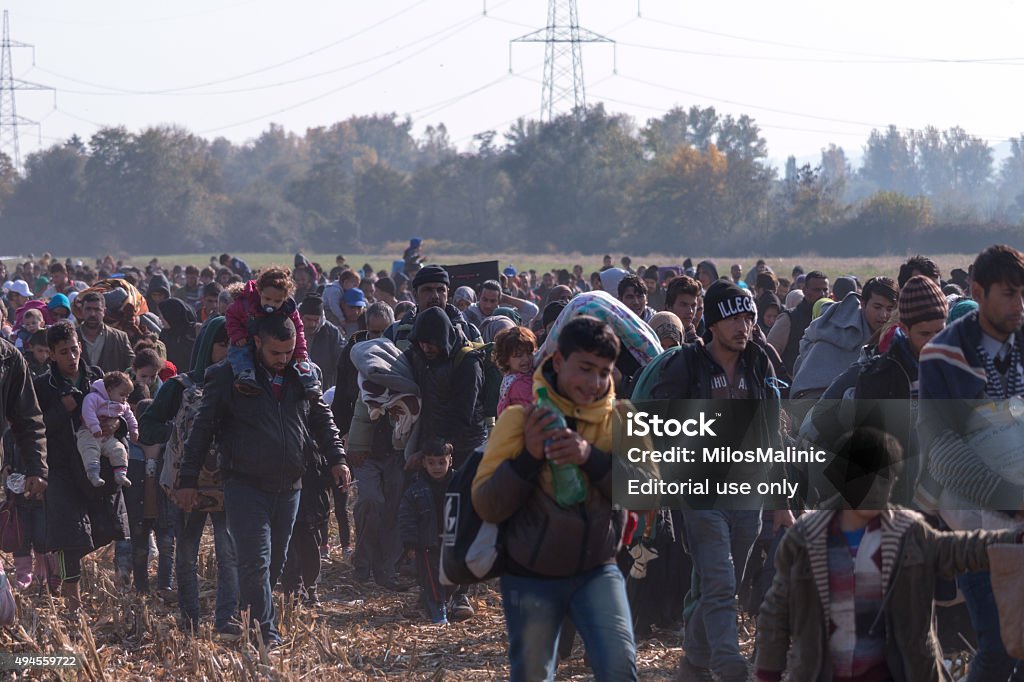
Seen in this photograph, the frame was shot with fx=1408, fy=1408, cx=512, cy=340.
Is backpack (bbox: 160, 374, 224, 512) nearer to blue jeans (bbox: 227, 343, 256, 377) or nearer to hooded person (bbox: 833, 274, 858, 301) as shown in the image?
blue jeans (bbox: 227, 343, 256, 377)

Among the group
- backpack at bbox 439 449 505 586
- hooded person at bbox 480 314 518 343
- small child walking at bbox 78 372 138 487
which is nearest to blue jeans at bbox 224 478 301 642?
small child walking at bbox 78 372 138 487

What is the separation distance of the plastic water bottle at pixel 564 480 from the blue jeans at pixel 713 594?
1960 millimetres

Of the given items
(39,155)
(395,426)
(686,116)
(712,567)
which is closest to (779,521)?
(712,567)

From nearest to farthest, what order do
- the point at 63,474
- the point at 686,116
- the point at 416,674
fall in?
the point at 416,674
the point at 63,474
the point at 686,116

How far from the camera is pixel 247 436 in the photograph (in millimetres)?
7887

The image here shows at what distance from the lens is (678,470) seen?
6793mm

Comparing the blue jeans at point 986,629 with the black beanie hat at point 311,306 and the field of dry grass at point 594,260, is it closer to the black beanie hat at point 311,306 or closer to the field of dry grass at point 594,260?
the black beanie hat at point 311,306

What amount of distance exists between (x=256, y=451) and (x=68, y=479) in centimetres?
212

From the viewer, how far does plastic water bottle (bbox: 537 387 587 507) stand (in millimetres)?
4887

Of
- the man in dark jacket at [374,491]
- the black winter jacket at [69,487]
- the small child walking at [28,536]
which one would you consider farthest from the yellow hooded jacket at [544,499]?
the small child walking at [28,536]

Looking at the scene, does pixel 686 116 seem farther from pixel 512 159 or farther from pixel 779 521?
pixel 779 521

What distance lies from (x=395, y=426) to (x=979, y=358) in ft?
15.5

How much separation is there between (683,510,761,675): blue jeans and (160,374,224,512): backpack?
3111 mm

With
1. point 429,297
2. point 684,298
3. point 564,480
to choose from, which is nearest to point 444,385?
point 429,297
